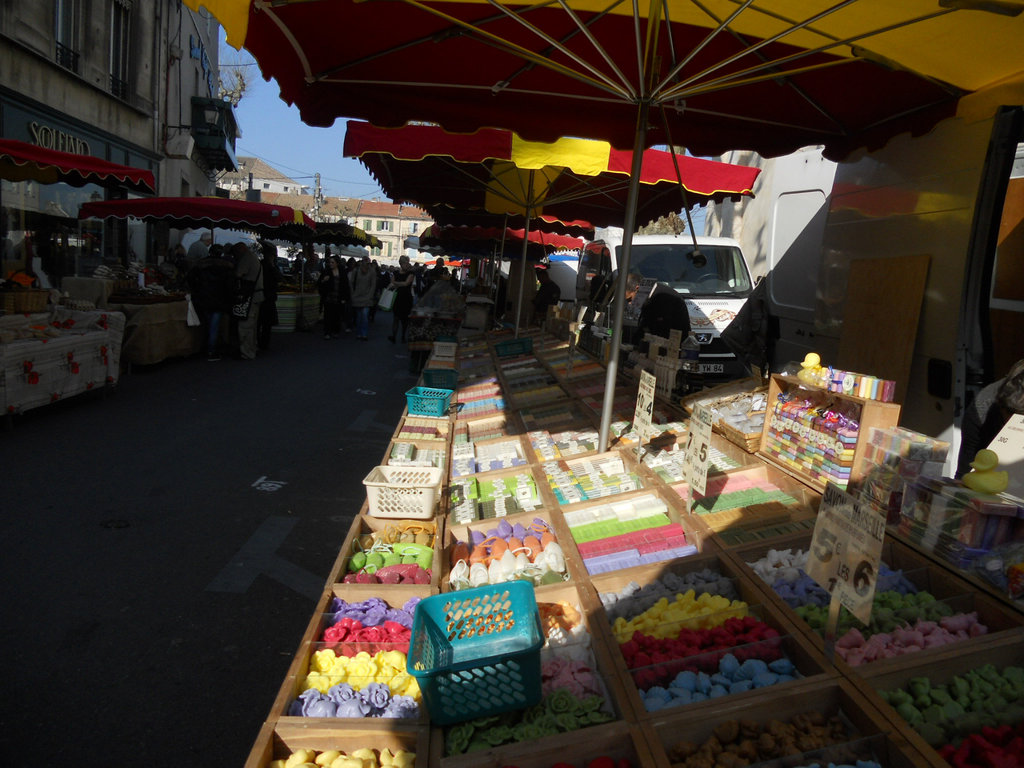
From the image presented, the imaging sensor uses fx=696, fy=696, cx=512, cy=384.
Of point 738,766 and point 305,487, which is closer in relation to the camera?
point 738,766

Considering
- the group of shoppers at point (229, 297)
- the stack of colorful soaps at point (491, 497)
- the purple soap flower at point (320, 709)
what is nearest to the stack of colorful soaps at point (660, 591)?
the stack of colorful soaps at point (491, 497)

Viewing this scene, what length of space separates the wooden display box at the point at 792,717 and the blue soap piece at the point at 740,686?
0.21 feet

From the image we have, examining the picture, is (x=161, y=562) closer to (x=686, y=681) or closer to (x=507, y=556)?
(x=507, y=556)

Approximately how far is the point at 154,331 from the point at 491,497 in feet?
28.2

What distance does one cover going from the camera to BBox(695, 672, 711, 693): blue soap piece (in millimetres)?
2123

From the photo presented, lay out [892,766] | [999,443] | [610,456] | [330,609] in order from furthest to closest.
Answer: [610,456], [999,443], [330,609], [892,766]

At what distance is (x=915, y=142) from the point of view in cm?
414

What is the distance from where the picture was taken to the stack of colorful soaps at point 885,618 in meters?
2.19

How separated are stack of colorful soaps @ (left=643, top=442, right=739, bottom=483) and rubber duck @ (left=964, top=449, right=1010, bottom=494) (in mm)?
1264

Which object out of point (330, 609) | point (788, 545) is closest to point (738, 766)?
point (788, 545)

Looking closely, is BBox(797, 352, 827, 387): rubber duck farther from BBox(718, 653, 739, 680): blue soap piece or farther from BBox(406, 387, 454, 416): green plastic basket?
→ BBox(406, 387, 454, 416): green plastic basket

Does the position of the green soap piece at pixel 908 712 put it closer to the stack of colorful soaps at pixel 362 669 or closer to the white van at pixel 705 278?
the stack of colorful soaps at pixel 362 669

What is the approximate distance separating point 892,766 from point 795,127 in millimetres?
3873

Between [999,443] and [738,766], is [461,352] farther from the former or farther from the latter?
[738,766]
